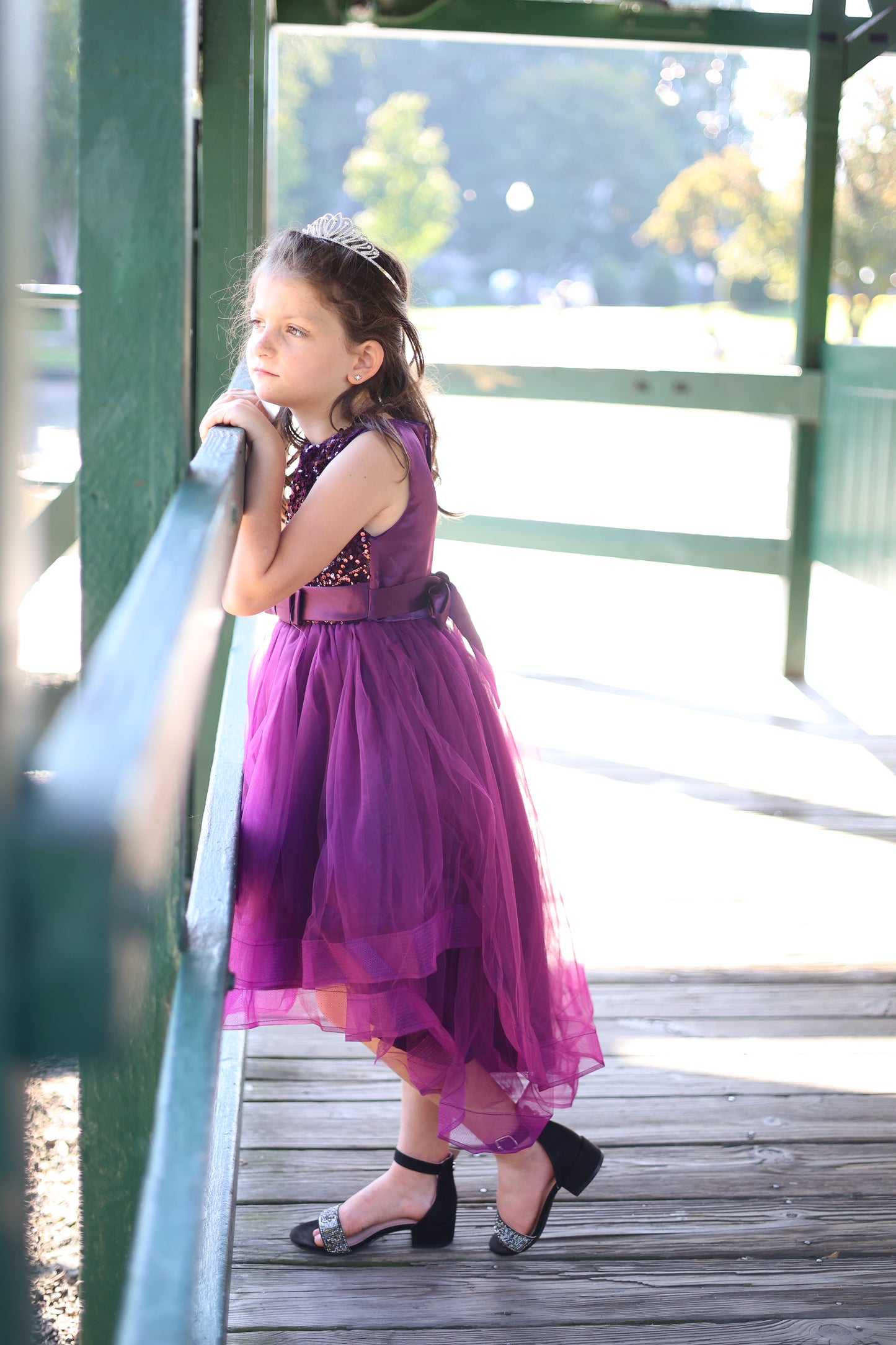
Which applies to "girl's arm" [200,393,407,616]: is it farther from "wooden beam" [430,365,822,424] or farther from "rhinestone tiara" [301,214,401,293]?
"wooden beam" [430,365,822,424]

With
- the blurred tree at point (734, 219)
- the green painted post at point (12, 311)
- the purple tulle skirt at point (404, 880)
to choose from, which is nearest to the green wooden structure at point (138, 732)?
the green painted post at point (12, 311)

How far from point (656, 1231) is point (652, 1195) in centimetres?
9

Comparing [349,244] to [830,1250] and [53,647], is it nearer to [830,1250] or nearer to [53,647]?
[830,1250]

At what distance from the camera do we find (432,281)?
30.6ft

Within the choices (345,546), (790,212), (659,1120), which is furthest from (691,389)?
(345,546)

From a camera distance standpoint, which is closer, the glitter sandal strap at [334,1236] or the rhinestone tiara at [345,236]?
the rhinestone tiara at [345,236]

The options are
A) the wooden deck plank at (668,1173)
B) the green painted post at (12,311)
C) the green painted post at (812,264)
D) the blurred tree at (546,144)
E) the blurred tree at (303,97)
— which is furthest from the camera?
the blurred tree at (303,97)

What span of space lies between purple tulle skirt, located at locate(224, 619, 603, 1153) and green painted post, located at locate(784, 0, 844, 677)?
3402 mm

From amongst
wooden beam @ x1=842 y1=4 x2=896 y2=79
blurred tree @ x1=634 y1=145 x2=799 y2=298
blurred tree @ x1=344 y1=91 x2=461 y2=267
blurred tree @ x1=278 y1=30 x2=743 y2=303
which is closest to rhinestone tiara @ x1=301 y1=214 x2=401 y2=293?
wooden beam @ x1=842 y1=4 x2=896 y2=79

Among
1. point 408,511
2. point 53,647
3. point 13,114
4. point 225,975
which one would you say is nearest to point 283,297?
point 408,511

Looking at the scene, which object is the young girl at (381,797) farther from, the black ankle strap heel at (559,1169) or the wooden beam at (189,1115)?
the wooden beam at (189,1115)

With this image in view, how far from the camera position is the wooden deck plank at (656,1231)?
1.64 metres

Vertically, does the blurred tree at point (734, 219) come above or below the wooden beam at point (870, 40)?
below

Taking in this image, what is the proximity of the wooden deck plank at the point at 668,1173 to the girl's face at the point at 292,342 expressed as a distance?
105 centimetres
